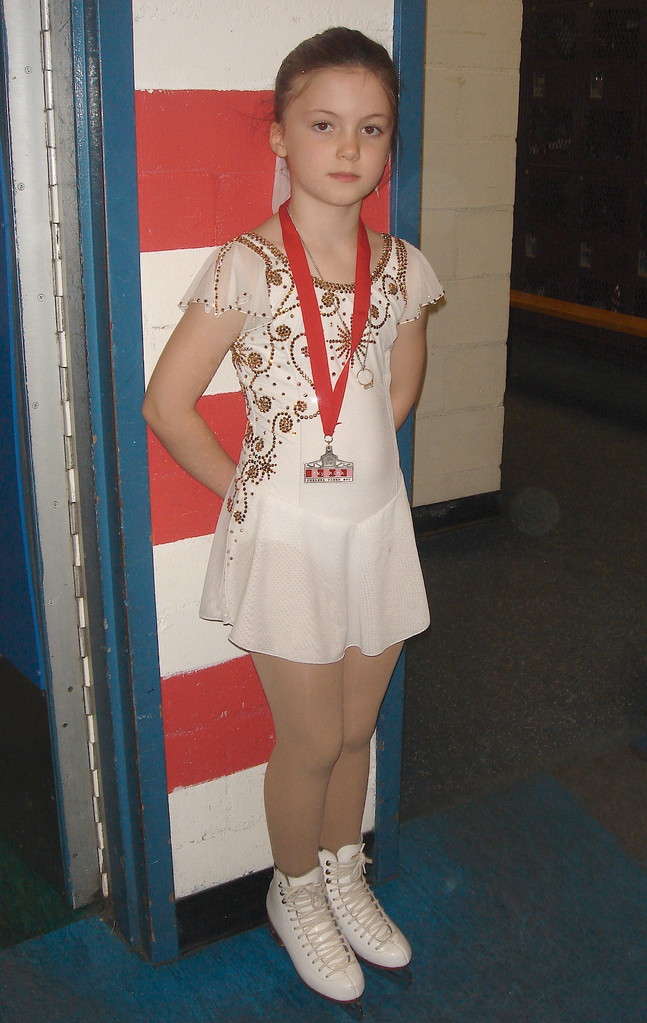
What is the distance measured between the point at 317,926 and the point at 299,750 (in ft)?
1.13

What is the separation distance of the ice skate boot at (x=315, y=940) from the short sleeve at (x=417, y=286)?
936 mm

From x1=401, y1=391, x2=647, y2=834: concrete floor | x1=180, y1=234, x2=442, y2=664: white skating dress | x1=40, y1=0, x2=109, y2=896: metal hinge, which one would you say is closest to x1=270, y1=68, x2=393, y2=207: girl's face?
x1=180, y1=234, x2=442, y2=664: white skating dress

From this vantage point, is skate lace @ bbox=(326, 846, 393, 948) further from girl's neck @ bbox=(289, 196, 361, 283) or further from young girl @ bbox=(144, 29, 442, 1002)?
girl's neck @ bbox=(289, 196, 361, 283)

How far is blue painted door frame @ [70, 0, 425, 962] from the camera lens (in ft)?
4.52

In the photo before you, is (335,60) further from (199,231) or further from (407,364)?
(407,364)

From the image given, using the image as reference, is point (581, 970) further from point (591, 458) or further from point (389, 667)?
point (591, 458)

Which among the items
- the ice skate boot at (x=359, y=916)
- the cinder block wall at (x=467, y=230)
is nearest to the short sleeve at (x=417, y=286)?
the ice skate boot at (x=359, y=916)

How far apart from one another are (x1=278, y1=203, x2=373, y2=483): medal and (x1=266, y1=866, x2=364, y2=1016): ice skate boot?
0.73 metres

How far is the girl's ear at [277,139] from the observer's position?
1417mm

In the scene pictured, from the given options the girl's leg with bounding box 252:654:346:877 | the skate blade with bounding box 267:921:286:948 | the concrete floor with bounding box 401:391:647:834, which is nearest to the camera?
the girl's leg with bounding box 252:654:346:877

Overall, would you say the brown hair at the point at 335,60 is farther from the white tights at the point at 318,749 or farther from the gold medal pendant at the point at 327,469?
the white tights at the point at 318,749

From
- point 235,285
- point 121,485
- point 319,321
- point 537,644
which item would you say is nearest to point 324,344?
point 319,321

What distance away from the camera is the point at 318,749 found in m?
1.60

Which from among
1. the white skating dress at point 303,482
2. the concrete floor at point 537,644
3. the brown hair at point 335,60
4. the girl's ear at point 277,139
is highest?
the brown hair at point 335,60
